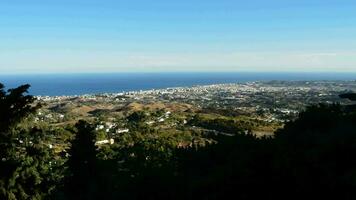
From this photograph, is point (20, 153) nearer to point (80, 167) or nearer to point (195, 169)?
point (80, 167)

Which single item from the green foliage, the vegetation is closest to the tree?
the vegetation

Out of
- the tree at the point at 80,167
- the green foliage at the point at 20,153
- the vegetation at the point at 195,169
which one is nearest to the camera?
the vegetation at the point at 195,169

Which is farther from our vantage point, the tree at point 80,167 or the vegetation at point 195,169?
the tree at point 80,167

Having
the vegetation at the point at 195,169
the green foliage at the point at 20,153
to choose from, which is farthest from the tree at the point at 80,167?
the green foliage at the point at 20,153

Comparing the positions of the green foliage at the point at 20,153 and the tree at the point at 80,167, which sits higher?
the green foliage at the point at 20,153

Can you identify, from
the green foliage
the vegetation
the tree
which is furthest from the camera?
the tree

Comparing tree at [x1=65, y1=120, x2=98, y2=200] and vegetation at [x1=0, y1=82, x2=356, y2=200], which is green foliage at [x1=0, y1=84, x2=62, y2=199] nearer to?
vegetation at [x1=0, y1=82, x2=356, y2=200]

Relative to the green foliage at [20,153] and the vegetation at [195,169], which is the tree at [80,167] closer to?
the vegetation at [195,169]

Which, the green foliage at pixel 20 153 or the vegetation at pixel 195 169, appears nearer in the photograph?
the vegetation at pixel 195 169

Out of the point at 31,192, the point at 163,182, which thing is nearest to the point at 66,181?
the point at 31,192

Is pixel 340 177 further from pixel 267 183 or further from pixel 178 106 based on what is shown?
pixel 178 106

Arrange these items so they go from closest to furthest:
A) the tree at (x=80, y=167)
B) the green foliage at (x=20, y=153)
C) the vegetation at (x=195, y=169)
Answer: the vegetation at (x=195, y=169) < the green foliage at (x=20, y=153) < the tree at (x=80, y=167)
